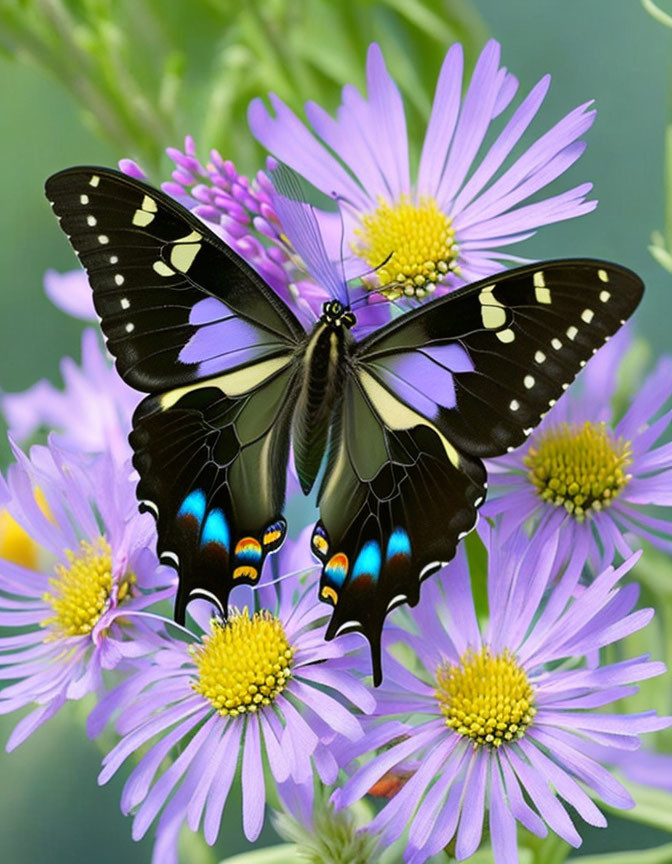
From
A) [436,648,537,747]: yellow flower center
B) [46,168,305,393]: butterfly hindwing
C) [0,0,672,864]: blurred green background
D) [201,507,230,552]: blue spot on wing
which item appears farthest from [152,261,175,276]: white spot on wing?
[0,0,672,864]: blurred green background

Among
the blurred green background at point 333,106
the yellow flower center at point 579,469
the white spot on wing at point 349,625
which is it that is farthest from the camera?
the blurred green background at point 333,106

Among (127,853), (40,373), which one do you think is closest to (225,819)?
(127,853)

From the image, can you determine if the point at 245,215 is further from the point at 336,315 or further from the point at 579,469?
the point at 579,469

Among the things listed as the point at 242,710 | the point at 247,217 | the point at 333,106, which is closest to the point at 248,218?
the point at 247,217

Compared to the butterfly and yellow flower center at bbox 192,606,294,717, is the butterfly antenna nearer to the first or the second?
the butterfly

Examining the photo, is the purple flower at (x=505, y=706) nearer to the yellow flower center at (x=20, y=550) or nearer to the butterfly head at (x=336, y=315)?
the butterfly head at (x=336, y=315)

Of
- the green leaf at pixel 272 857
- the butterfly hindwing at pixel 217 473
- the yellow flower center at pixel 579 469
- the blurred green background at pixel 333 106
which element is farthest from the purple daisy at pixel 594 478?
the blurred green background at pixel 333 106

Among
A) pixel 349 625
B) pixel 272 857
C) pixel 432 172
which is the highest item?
pixel 432 172
